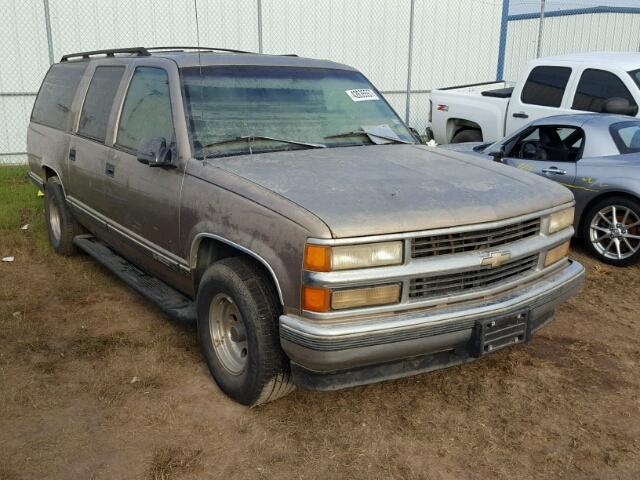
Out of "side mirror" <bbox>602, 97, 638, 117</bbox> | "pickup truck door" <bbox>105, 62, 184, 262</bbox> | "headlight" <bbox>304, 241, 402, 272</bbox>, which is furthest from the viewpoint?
"side mirror" <bbox>602, 97, 638, 117</bbox>

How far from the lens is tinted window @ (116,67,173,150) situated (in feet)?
12.9

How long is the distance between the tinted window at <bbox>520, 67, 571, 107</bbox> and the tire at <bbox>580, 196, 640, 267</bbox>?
9.65ft

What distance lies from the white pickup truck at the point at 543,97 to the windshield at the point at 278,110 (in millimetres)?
4412

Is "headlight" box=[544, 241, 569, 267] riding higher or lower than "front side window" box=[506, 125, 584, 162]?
lower

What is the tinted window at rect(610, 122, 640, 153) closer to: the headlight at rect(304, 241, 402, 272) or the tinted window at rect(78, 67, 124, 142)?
the headlight at rect(304, 241, 402, 272)

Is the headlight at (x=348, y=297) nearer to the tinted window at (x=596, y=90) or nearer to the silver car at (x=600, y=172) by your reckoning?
the silver car at (x=600, y=172)

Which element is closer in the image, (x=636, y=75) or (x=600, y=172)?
(x=600, y=172)

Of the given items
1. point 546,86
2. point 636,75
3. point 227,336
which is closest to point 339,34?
point 546,86

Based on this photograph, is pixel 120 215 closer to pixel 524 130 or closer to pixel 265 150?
pixel 265 150

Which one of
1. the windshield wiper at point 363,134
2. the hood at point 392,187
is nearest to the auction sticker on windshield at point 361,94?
the windshield wiper at point 363,134

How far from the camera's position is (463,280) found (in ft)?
9.87

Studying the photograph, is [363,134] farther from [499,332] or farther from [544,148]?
[544,148]

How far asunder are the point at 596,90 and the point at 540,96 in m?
0.74

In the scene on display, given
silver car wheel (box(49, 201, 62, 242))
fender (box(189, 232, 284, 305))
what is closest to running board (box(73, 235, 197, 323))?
fender (box(189, 232, 284, 305))
